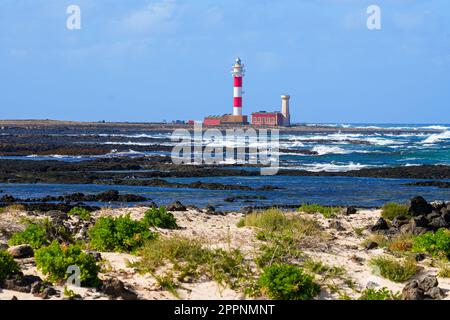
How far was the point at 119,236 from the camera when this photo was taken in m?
11.5

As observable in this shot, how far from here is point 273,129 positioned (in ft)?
368

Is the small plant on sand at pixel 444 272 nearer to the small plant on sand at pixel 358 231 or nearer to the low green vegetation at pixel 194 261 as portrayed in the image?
the low green vegetation at pixel 194 261

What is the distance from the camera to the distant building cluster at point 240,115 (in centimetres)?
10075

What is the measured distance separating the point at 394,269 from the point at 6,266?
5.67m

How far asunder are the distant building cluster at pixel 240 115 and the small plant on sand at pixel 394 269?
9012 centimetres

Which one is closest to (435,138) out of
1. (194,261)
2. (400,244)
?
(400,244)

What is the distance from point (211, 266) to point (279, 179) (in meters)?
26.6

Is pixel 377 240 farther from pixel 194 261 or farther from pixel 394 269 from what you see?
pixel 194 261

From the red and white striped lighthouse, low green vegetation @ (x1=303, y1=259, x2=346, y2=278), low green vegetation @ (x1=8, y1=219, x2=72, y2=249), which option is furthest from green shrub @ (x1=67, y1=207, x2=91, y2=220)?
the red and white striped lighthouse

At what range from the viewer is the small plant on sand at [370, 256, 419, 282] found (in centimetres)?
1041

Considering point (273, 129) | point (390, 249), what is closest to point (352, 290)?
point (390, 249)

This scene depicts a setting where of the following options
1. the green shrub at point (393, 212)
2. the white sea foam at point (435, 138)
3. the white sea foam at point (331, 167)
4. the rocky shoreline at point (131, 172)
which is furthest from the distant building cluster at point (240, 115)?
the green shrub at point (393, 212)

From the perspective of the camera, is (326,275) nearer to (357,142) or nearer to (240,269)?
(240,269)
